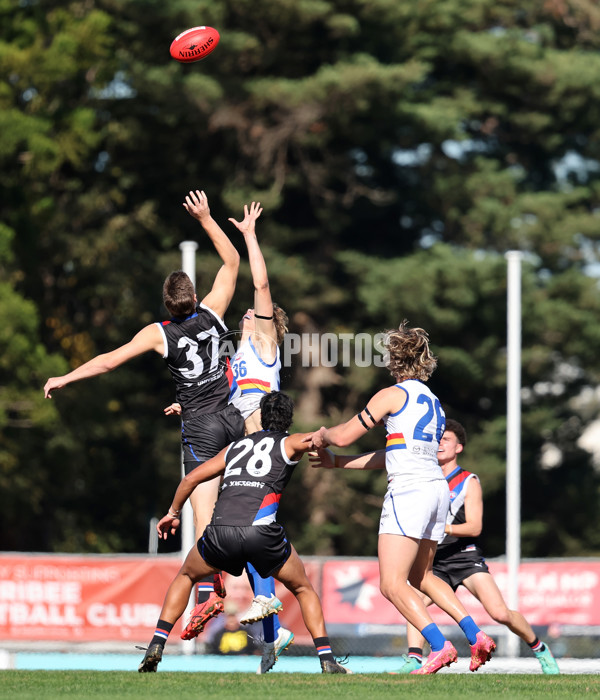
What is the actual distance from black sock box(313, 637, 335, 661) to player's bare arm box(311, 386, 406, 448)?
4.86 feet

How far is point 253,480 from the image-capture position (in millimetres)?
8984

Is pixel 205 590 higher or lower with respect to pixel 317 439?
lower

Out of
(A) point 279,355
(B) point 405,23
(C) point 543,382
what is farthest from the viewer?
(C) point 543,382

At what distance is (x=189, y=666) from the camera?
16.5 m

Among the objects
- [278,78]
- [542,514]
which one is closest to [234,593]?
[278,78]

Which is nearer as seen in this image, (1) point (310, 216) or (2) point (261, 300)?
(2) point (261, 300)

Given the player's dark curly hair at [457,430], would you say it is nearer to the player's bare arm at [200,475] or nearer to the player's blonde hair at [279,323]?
the player's blonde hair at [279,323]

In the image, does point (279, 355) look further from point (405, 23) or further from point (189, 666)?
point (405, 23)

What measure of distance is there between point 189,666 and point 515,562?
4.78 metres

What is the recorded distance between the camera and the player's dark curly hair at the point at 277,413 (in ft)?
29.7

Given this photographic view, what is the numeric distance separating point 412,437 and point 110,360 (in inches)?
86.3

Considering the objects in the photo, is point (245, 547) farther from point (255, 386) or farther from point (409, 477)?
point (255, 386)

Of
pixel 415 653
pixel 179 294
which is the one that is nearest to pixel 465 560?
pixel 415 653

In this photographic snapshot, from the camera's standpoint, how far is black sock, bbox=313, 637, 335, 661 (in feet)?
30.3
